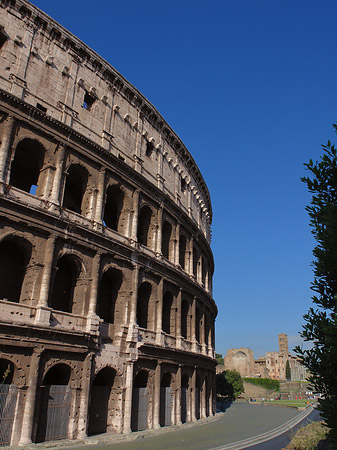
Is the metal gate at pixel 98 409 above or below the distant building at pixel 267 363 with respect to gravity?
below

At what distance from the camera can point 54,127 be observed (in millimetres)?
18594

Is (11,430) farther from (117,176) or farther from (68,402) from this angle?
(117,176)

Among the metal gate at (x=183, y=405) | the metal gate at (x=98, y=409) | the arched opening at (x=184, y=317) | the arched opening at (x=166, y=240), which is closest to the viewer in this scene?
the metal gate at (x=98, y=409)

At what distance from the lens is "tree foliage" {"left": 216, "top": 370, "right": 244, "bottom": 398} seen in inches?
2239

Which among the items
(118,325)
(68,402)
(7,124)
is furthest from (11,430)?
(7,124)

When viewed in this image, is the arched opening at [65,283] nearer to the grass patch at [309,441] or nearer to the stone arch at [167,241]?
the stone arch at [167,241]

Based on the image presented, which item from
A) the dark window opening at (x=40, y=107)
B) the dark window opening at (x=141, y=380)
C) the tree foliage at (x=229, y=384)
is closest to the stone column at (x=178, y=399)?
the dark window opening at (x=141, y=380)

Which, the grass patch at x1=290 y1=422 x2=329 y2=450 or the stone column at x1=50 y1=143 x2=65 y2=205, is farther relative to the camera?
the stone column at x1=50 y1=143 x2=65 y2=205

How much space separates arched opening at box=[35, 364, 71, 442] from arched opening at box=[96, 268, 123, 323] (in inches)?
174

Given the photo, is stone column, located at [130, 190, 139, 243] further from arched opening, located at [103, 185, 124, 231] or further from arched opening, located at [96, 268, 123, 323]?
arched opening, located at [96, 268, 123, 323]

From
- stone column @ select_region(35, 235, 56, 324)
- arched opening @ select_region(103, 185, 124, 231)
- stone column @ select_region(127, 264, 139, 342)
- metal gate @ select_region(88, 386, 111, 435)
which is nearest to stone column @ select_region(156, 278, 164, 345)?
stone column @ select_region(127, 264, 139, 342)

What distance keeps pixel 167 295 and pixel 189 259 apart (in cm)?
454

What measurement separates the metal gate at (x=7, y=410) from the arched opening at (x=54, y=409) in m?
1.00

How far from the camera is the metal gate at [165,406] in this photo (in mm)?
21703
